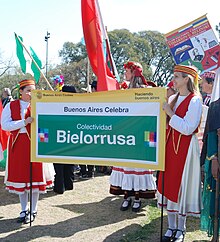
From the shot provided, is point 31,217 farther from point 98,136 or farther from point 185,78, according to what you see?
point 185,78

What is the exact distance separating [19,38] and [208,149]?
424cm

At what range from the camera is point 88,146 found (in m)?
4.36

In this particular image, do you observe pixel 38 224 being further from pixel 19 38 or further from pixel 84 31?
pixel 19 38

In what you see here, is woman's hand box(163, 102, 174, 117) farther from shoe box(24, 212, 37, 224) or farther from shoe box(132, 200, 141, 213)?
shoe box(24, 212, 37, 224)

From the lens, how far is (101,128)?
4.31 metres

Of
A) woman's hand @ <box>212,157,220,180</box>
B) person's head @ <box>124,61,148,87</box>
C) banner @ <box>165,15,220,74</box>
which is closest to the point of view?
woman's hand @ <box>212,157,220,180</box>

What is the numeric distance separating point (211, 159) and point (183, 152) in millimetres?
382

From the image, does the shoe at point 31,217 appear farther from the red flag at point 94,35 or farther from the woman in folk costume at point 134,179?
the red flag at point 94,35

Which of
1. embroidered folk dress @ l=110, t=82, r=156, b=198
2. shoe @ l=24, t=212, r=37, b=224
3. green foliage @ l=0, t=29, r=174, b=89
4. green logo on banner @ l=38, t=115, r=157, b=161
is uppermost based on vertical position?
green foliage @ l=0, t=29, r=174, b=89

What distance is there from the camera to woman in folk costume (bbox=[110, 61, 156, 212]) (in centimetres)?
538

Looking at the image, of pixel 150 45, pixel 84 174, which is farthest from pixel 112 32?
pixel 84 174

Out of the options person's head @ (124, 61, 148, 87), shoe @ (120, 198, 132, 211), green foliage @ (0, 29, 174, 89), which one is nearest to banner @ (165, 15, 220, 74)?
person's head @ (124, 61, 148, 87)

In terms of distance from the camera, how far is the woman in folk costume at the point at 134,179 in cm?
538

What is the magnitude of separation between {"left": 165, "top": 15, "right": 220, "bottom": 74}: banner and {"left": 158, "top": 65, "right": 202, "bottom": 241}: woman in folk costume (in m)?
4.62
